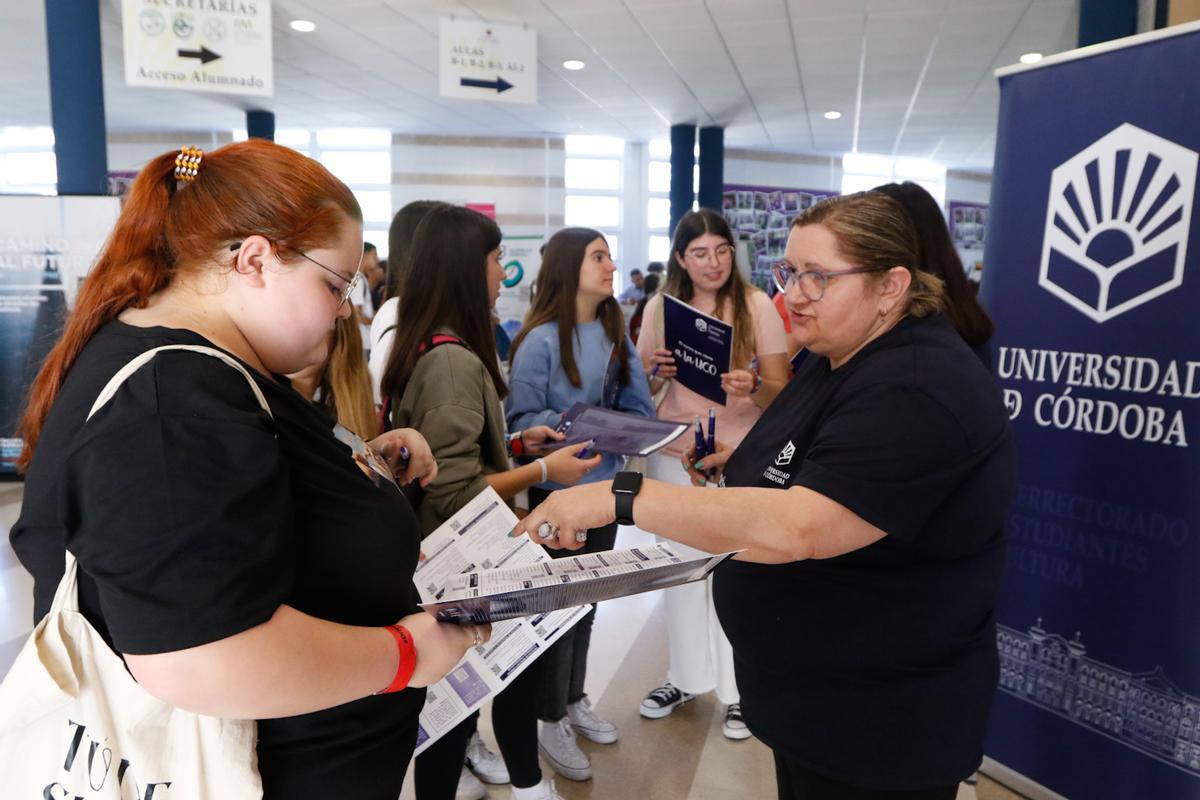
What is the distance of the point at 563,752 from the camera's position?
91.3 inches

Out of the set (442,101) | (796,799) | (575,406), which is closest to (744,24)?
(442,101)

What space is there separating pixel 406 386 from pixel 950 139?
40.0 ft

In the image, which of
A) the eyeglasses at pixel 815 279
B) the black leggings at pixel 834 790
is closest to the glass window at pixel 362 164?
the eyeglasses at pixel 815 279

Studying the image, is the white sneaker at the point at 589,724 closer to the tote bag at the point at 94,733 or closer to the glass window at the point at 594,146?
the tote bag at the point at 94,733

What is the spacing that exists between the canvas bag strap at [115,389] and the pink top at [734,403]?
6.28 feet

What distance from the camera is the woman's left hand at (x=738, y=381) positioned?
2463 mm

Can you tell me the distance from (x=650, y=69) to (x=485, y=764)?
7.14 m

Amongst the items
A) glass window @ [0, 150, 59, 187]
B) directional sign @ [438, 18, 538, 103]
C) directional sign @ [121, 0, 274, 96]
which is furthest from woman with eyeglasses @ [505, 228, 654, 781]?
glass window @ [0, 150, 59, 187]

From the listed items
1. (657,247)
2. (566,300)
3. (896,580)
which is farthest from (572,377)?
(657,247)

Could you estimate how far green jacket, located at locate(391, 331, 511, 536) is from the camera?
162 cm

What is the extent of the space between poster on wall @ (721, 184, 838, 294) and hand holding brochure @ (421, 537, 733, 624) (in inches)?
469

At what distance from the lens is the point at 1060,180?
205cm

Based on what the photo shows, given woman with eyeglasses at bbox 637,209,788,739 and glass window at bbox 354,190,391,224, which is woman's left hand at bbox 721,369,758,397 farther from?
glass window at bbox 354,190,391,224

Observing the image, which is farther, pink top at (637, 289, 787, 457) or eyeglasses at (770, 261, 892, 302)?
pink top at (637, 289, 787, 457)
